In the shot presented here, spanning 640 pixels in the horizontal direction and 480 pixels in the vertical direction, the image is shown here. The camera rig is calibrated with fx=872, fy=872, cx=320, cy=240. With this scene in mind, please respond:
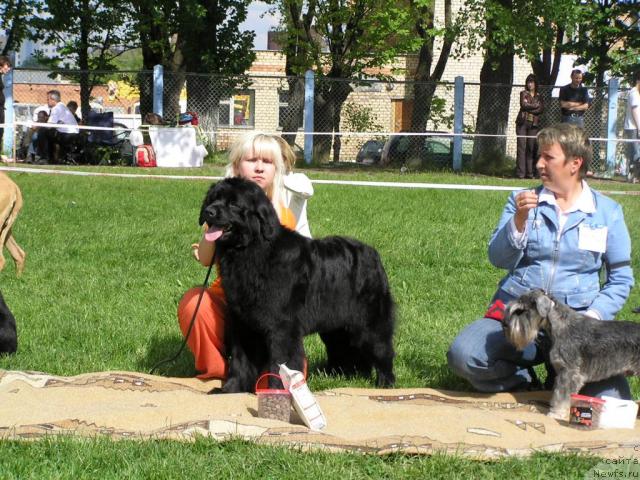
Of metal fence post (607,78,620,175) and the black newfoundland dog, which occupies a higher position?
metal fence post (607,78,620,175)

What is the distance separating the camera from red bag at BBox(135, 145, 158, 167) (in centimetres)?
1758

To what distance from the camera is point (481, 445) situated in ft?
11.9

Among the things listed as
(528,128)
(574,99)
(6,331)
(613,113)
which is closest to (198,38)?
(528,128)

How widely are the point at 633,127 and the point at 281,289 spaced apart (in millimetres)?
11621

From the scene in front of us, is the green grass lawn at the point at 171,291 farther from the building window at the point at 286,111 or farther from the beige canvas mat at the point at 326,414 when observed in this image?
the building window at the point at 286,111

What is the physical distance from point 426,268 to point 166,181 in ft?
22.1

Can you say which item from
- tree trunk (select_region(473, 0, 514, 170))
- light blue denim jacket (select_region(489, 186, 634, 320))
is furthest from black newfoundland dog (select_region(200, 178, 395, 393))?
tree trunk (select_region(473, 0, 514, 170))

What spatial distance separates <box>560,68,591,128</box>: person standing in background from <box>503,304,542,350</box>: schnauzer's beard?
1434 centimetres

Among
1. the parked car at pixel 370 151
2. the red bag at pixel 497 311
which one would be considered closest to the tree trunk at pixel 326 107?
the parked car at pixel 370 151

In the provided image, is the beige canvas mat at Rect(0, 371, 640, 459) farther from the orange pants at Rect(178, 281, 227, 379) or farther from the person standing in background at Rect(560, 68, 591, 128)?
the person standing in background at Rect(560, 68, 591, 128)

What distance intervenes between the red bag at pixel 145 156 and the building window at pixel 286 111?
13.9 ft

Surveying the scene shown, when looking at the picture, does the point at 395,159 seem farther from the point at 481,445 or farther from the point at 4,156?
the point at 481,445

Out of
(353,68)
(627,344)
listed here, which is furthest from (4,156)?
(627,344)

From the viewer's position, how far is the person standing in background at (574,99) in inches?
689
